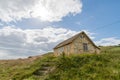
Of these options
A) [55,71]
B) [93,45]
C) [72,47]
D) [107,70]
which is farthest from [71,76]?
[93,45]

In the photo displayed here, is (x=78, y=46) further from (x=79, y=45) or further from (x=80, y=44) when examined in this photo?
(x=80, y=44)

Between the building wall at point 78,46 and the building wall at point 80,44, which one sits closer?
the building wall at point 78,46

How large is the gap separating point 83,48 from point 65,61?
1816 cm

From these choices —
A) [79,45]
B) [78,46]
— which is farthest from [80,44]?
[78,46]

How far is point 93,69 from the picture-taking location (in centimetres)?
2114

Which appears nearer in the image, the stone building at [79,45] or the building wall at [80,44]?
the stone building at [79,45]

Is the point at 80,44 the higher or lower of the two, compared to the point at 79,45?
higher

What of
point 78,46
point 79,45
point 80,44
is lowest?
point 78,46

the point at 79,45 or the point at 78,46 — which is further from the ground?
the point at 79,45

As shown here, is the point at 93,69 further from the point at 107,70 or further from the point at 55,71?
the point at 55,71

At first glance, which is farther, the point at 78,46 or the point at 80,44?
the point at 80,44

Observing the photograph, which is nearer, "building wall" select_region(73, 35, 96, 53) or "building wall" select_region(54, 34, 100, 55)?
"building wall" select_region(54, 34, 100, 55)

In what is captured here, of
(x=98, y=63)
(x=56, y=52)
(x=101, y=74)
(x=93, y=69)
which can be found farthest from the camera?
(x=56, y=52)

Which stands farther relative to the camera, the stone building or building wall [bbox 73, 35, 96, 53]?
building wall [bbox 73, 35, 96, 53]
